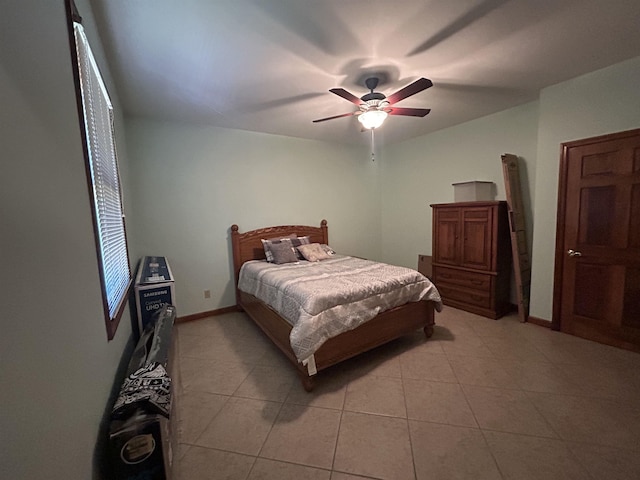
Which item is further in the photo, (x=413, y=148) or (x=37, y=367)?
(x=413, y=148)

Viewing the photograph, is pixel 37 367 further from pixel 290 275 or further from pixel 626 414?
pixel 626 414

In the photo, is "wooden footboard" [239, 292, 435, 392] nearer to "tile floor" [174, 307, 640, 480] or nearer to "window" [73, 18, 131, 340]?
"tile floor" [174, 307, 640, 480]

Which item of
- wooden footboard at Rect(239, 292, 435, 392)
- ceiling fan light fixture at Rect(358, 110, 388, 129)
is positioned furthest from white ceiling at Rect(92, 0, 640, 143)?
wooden footboard at Rect(239, 292, 435, 392)

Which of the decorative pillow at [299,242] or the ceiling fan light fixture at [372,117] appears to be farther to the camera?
the decorative pillow at [299,242]

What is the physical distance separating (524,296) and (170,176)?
448 centimetres

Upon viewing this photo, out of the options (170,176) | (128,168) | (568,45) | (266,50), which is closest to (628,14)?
(568,45)

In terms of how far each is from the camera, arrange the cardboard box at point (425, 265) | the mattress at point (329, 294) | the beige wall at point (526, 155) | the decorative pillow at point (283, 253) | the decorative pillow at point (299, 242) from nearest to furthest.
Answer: the mattress at point (329, 294), the beige wall at point (526, 155), the decorative pillow at point (283, 253), the decorative pillow at point (299, 242), the cardboard box at point (425, 265)

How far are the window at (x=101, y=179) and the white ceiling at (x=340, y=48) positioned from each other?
1.48ft

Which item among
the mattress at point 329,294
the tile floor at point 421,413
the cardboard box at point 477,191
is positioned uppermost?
the cardboard box at point 477,191

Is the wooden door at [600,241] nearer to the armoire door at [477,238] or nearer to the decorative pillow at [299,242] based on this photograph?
the armoire door at [477,238]

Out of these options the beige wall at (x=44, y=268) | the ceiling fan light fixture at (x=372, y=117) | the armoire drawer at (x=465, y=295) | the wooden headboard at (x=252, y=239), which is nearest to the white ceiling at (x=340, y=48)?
the ceiling fan light fixture at (x=372, y=117)

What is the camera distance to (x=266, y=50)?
1932 millimetres

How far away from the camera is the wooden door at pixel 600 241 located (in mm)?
2324

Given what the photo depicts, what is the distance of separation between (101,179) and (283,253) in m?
2.20
